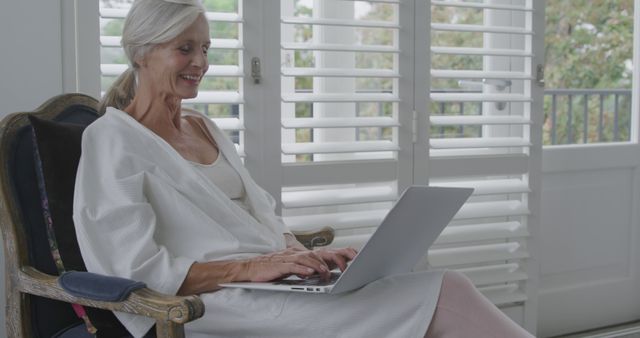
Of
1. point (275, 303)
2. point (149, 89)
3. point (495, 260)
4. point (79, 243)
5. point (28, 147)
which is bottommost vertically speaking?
point (495, 260)

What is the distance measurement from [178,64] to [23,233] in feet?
1.76

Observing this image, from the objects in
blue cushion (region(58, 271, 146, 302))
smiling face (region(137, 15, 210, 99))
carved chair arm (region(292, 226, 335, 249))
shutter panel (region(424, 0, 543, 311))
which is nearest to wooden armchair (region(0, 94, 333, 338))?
blue cushion (region(58, 271, 146, 302))

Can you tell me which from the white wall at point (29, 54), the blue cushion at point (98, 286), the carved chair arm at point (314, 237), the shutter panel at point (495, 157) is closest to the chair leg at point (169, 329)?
the blue cushion at point (98, 286)

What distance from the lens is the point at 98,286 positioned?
1746 mm

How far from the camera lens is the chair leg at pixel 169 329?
1.66m

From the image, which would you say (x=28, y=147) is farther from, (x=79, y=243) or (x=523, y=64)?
(x=523, y=64)

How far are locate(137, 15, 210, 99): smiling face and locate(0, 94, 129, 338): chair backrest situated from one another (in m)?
0.31

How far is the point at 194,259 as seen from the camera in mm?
1993

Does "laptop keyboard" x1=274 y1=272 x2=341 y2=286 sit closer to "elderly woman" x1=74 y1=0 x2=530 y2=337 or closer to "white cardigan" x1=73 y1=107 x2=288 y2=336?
"elderly woman" x1=74 y1=0 x2=530 y2=337

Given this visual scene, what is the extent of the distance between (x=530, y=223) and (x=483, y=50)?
70 cm

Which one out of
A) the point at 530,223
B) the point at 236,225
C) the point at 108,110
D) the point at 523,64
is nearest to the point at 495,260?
the point at 530,223

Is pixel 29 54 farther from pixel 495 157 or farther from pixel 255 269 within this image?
pixel 495 157

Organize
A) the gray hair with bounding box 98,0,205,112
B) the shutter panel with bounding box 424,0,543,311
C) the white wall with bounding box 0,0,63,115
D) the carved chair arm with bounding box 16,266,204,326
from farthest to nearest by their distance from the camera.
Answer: the shutter panel with bounding box 424,0,543,311
the white wall with bounding box 0,0,63,115
the gray hair with bounding box 98,0,205,112
the carved chair arm with bounding box 16,266,204,326

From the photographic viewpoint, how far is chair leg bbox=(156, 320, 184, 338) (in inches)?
65.3
